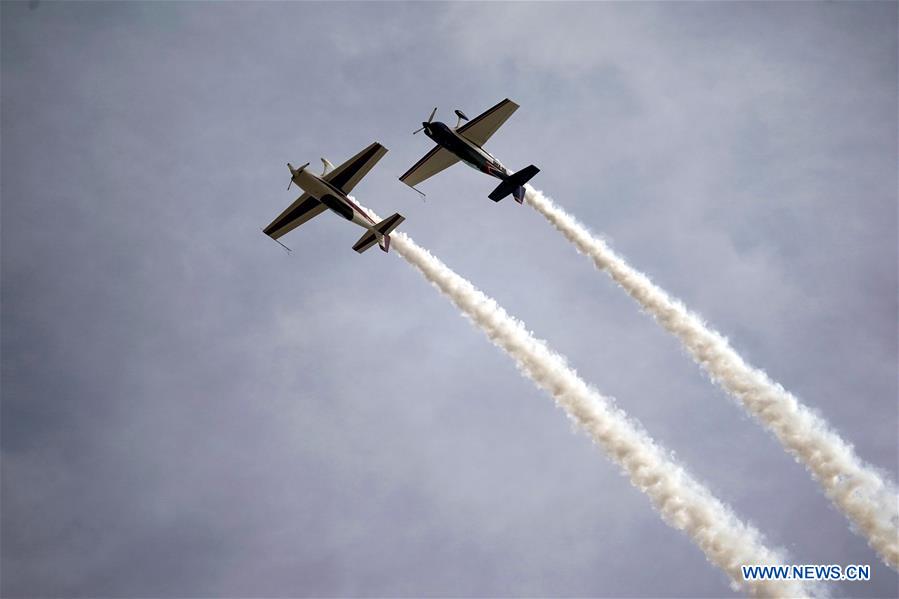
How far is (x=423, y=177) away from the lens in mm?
70938

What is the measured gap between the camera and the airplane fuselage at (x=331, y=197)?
215ft

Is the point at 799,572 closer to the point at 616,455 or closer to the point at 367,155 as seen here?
the point at 616,455

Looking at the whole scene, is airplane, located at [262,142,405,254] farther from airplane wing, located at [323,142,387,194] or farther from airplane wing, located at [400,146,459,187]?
airplane wing, located at [400,146,459,187]

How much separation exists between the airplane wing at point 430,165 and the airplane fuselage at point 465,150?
1792mm

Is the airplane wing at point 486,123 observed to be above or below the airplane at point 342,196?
above

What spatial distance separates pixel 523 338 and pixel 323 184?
17.6 m

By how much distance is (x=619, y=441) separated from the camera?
196ft

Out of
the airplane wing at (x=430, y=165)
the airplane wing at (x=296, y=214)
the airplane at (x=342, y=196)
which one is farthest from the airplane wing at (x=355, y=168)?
the airplane wing at (x=430, y=165)

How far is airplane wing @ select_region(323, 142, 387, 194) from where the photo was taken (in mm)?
65125

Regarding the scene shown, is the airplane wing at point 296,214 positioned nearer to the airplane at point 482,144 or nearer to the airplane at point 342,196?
the airplane at point 342,196

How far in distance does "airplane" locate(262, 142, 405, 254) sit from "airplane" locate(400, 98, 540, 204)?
14.1ft

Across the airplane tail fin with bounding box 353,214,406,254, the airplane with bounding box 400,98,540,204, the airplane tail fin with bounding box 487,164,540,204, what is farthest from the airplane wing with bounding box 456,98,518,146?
the airplane tail fin with bounding box 353,214,406,254

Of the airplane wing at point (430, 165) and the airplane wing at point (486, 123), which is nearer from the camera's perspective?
the airplane wing at point (486, 123)

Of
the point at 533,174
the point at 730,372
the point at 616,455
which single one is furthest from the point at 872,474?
A: the point at 533,174
